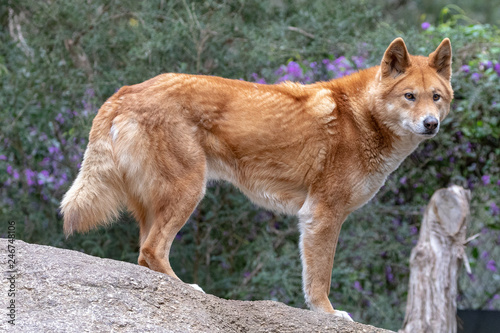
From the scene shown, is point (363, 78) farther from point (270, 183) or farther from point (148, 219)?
point (148, 219)

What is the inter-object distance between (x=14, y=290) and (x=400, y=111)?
2.57m

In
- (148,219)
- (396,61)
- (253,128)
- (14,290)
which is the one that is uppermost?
(396,61)

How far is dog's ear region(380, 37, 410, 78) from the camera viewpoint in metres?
3.92

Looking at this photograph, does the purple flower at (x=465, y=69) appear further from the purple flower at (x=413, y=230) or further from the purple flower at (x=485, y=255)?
the purple flower at (x=485, y=255)

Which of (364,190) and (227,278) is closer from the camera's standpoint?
(364,190)

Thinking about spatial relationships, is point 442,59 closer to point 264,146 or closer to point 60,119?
point 264,146

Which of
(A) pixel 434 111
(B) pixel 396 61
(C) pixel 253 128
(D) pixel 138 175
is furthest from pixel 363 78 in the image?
(D) pixel 138 175

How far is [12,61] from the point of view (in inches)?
232

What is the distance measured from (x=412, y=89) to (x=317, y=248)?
1.22 metres

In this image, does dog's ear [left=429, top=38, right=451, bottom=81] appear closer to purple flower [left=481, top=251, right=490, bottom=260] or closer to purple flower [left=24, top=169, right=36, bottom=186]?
purple flower [left=481, top=251, right=490, bottom=260]

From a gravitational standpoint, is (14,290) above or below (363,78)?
below

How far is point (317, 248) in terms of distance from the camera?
12.8 ft

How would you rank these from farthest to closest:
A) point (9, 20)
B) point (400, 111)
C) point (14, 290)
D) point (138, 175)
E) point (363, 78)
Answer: point (9, 20) < point (363, 78) < point (400, 111) < point (138, 175) < point (14, 290)

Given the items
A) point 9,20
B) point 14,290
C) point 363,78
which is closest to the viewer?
point 14,290
